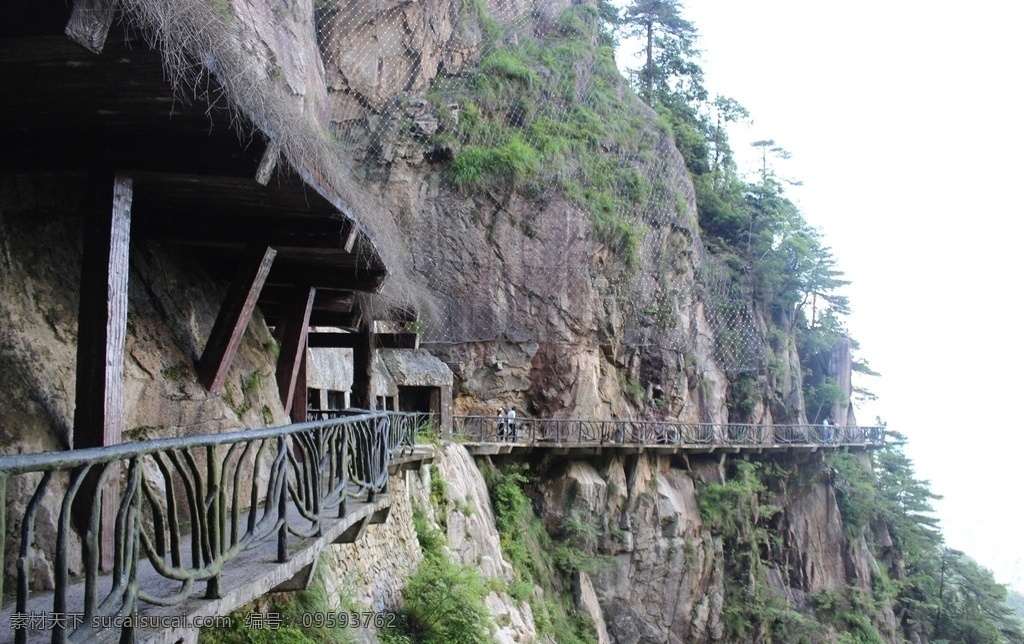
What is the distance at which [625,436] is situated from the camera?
21484mm

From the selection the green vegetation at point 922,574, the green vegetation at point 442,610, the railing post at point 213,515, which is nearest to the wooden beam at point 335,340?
the green vegetation at point 442,610

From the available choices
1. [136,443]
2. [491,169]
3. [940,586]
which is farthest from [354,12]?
[940,586]

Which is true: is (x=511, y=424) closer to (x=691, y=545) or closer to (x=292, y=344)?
(x=691, y=545)

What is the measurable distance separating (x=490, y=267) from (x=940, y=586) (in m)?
20.3

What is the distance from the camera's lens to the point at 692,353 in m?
25.0

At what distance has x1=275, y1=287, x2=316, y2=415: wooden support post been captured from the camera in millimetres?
7148

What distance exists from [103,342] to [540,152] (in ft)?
67.1

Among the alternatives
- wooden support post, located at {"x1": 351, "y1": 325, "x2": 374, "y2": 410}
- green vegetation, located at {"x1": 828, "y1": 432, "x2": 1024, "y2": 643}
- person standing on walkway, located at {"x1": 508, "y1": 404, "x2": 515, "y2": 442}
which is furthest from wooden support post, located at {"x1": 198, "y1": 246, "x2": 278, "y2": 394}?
green vegetation, located at {"x1": 828, "y1": 432, "x2": 1024, "y2": 643}

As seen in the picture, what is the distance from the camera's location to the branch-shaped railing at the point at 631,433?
1969 centimetres

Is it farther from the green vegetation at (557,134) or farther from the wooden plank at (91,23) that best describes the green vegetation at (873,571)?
the wooden plank at (91,23)

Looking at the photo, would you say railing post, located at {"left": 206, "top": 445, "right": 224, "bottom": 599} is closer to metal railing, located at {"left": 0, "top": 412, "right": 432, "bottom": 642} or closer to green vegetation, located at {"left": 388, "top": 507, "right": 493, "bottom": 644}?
metal railing, located at {"left": 0, "top": 412, "right": 432, "bottom": 642}

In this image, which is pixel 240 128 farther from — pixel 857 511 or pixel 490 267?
pixel 857 511

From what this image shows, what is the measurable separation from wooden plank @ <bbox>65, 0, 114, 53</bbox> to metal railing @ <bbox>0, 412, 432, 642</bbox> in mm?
1528

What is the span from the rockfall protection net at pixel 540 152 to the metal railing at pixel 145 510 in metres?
16.0
